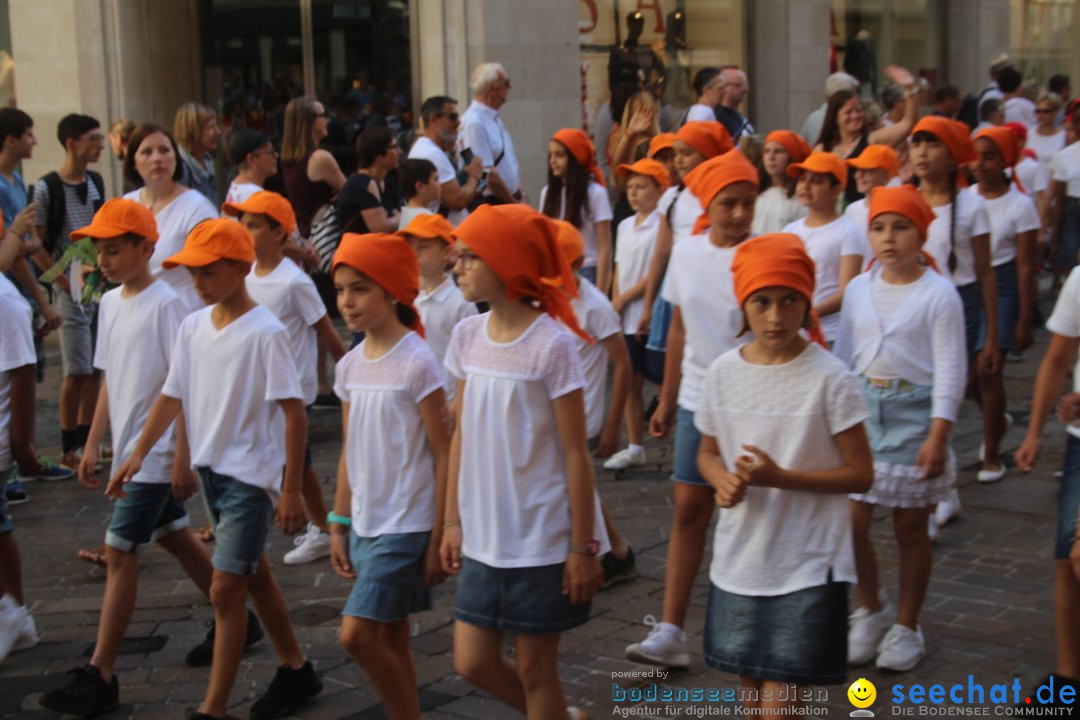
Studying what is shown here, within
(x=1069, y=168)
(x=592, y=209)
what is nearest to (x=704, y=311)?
(x=592, y=209)

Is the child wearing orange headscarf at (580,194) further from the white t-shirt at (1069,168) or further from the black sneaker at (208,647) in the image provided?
the white t-shirt at (1069,168)

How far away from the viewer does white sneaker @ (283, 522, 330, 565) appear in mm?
7121

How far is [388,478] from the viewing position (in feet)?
15.3

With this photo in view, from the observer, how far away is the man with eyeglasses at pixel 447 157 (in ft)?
33.0

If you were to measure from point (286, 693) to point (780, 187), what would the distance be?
14.7 feet

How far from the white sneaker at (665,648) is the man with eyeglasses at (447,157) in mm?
5149

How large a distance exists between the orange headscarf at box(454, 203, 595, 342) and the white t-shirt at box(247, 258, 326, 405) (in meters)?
2.75

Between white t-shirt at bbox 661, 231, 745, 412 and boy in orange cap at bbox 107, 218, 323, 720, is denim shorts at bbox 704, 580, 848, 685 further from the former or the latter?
boy in orange cap at bbox 107, 218, 323, 720

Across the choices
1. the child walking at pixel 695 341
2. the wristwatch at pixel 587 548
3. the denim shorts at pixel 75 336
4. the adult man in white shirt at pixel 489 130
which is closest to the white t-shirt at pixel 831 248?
the child walking at pixel 695 341

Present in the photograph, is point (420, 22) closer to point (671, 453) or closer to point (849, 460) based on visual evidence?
point (671, 453)

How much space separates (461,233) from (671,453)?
15.8 ft

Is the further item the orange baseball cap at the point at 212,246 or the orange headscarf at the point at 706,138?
the orange headscarf at the point at 706,138

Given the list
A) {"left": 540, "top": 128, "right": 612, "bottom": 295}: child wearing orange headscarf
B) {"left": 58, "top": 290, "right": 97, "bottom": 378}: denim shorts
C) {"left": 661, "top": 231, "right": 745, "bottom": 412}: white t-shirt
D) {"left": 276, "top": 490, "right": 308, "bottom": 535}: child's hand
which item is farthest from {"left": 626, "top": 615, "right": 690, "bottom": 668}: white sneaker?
{"left": 58, "top": 290, "right": 97, "bottom": 378}: denim shorts

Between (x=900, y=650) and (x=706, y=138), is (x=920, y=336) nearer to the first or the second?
(x=900, y=650)
